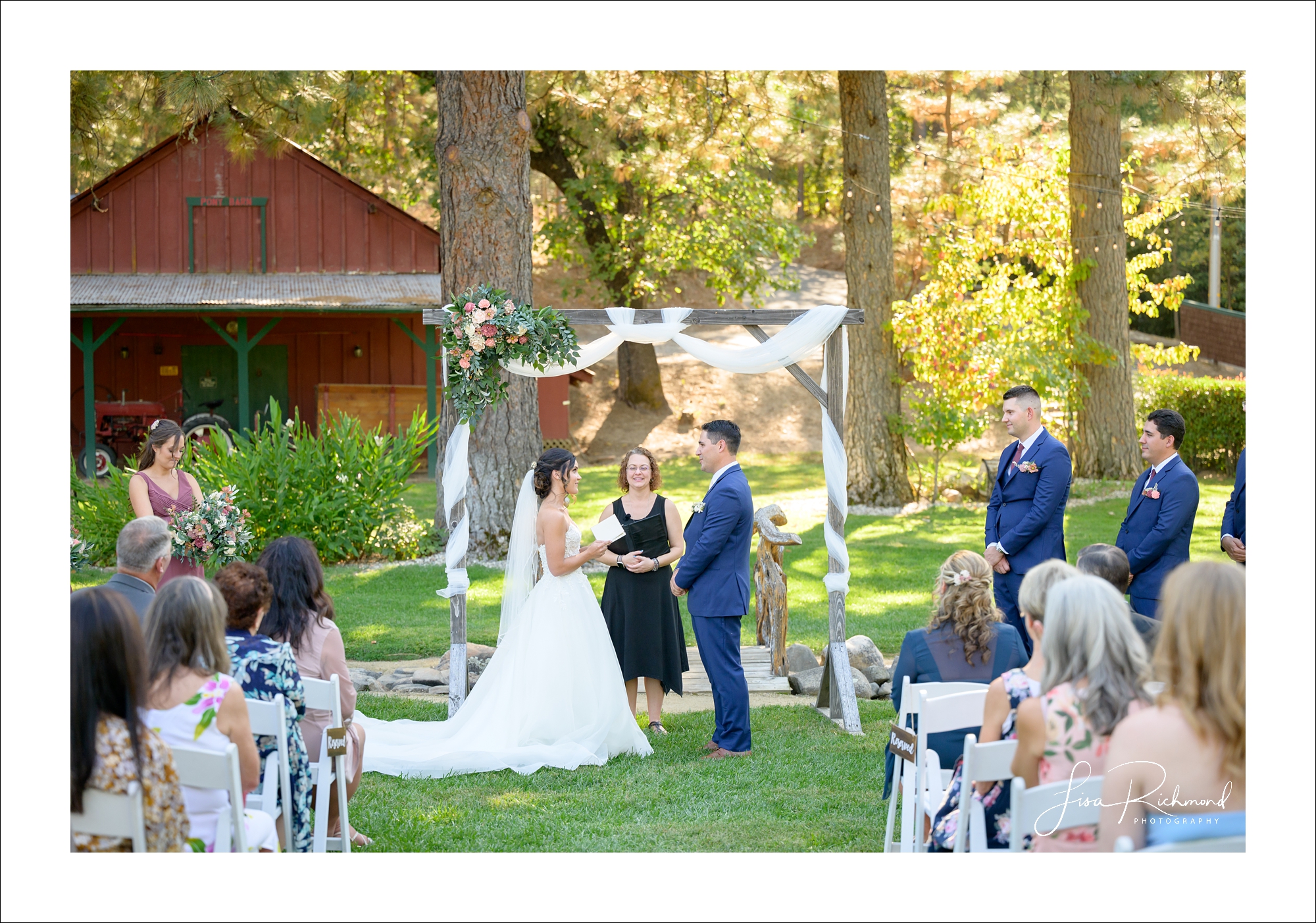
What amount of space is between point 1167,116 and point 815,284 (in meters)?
24.1

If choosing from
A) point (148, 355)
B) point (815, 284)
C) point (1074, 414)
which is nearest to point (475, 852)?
point (1074, 414)

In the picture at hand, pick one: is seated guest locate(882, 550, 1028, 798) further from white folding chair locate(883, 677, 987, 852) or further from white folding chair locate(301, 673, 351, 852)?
white folding chair locate(301, 673, 351, 852)

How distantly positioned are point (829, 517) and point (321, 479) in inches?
255

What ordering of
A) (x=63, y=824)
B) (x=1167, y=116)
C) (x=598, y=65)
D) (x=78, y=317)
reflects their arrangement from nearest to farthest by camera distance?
(x=63, y=824) < (x=598, y=65) < (x=1167, y=116) < (x=78, y=317)

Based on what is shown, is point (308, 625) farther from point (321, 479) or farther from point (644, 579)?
point (321, 479)

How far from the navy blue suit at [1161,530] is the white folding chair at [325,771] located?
13.5 ft

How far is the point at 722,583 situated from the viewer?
5.95 m

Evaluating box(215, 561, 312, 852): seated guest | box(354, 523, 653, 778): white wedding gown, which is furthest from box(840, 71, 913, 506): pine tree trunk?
box(215, 561, 312, 852): seated guest

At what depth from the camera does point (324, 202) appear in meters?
19.6

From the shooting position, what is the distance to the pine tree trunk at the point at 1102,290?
16031 mm

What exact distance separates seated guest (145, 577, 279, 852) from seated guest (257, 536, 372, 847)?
84cm

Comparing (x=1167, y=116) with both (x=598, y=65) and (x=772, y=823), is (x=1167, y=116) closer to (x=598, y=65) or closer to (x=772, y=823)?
(x=598, y=65)

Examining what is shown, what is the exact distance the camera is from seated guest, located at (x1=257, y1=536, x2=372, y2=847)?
14.8 ft

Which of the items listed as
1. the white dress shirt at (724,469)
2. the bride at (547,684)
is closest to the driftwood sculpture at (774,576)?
the white dress shirt at (724,469)
